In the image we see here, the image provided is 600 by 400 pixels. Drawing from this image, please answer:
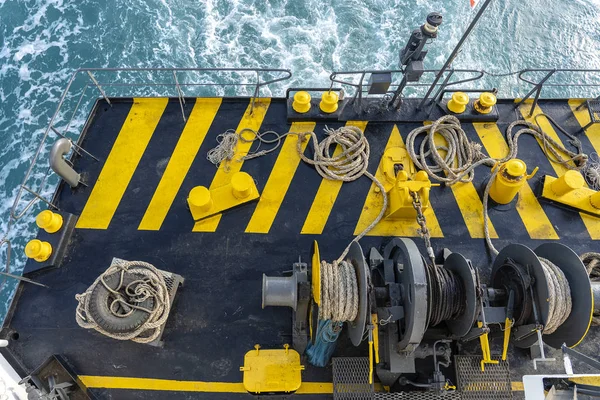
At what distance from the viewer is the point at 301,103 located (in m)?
6.30

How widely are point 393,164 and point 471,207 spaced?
48.1 inches

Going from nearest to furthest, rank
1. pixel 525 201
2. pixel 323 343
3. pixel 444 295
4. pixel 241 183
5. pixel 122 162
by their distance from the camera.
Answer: pixel 444 295 → pixel 323 343 → pixel 241 183 → pixel 525 201 → pixel 122 162

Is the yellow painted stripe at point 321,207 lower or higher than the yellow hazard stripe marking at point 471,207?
lower

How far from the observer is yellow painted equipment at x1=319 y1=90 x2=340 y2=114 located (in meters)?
6.27

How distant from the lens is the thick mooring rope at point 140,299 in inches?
181

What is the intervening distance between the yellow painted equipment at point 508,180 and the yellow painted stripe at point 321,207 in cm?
211

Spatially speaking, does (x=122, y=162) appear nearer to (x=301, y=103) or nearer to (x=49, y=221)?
(x=49, y=221)

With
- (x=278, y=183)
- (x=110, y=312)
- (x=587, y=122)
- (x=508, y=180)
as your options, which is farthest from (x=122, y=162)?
(x=587, y=122)

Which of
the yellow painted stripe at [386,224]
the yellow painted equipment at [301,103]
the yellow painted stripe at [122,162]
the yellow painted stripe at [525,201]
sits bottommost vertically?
the yellow painted stripe at [122,162]

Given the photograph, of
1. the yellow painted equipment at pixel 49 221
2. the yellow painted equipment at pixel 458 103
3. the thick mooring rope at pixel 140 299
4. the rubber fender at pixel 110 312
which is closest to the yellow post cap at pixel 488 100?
the yellow painted equipment at pixel 458 103

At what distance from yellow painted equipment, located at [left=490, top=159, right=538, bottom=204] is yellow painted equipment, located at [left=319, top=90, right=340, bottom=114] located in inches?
96.6

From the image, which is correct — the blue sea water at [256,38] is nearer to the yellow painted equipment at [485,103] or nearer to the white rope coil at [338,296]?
the yellow painted equipment at [485,103]

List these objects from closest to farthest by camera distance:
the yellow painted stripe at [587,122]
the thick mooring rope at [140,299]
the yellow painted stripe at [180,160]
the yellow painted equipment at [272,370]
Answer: the thick mooring rope at [140,299]
the yellow painted equipment at [272,370]
the yellow painted stripe at [180,160]
the yellow painted stripe at [587,122]

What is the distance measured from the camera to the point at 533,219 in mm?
5867
